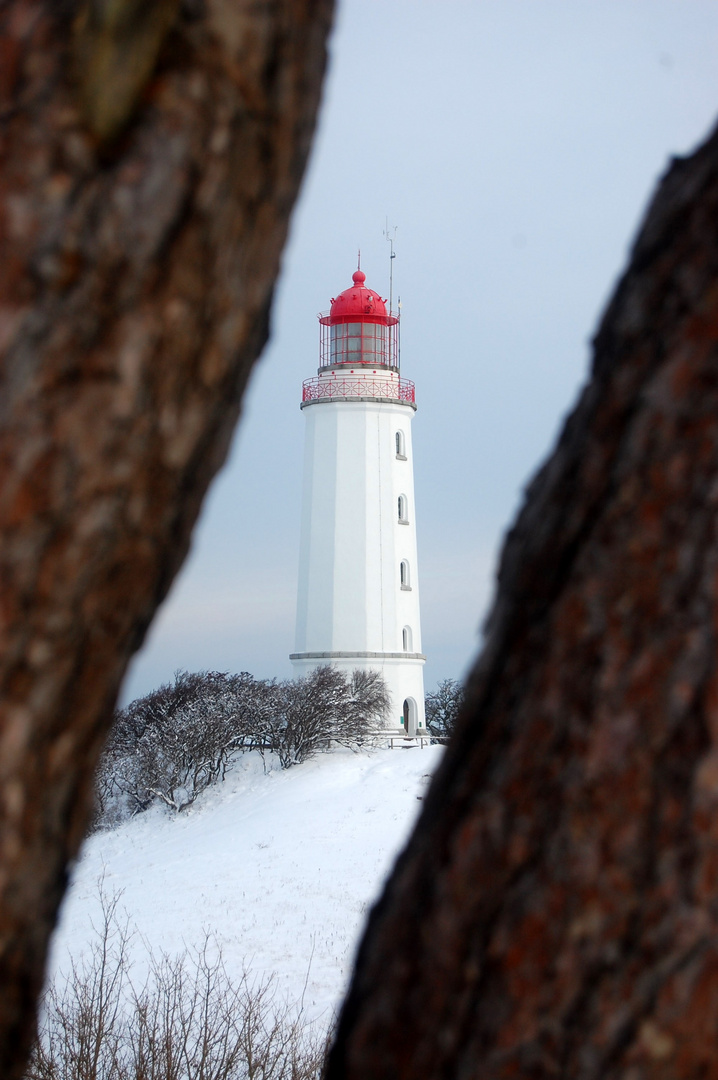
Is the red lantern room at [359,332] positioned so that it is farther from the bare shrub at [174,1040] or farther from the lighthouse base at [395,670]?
the bare shrub at [174,1040]

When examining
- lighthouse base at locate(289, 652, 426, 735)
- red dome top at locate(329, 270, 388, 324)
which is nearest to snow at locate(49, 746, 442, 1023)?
lighthouse base at locate(289, 652, 426, 735)

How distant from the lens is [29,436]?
1059 millimetres

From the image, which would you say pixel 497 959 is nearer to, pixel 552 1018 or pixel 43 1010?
pixel 552 1018

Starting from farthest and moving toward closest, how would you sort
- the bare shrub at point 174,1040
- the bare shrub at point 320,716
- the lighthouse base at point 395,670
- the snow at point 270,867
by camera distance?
the lighthouse base at point 395,670 → the bare shrub at point 320,716 → the snow at point 270,867 → the bare shrub at point 174,1040

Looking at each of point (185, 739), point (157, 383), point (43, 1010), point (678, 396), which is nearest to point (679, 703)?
point (678, 396)

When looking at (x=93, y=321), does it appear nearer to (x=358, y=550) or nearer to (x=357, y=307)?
(x=358, y=550)

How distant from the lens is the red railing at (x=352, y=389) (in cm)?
3012

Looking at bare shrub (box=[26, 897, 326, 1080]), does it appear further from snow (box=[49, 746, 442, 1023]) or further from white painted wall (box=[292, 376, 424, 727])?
white painted wall (box=[292, 376, 424, 727])

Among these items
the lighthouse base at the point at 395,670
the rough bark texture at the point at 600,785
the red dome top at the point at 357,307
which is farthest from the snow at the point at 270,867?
the red dome top at the point at 357,307

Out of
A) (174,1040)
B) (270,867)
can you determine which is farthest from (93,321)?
(270,867)

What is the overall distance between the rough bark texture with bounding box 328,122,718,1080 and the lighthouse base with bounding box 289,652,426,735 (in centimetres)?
2719

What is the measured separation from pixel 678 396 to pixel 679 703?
314mm

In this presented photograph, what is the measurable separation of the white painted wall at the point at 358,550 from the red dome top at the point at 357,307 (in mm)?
2784

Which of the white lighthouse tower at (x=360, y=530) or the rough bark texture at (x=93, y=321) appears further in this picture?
the white lighthouse tower at (x=360, y=530)
